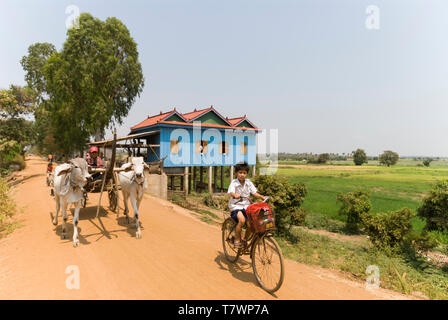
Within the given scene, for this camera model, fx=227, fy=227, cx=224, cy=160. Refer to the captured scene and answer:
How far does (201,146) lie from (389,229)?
14.9m

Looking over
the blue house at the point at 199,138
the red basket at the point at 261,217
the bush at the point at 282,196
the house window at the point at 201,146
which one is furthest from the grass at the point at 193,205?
the red basket at the point at 261,217

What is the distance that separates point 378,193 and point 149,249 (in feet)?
111

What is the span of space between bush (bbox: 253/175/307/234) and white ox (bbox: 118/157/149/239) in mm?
8247

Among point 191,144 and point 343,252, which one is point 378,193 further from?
point 191,144

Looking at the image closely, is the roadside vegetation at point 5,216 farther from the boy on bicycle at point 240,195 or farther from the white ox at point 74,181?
the boy on bicycle at point 240,195

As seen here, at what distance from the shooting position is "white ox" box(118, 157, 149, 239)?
6.02 meters

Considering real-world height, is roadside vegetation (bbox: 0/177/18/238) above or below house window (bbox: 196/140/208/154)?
below

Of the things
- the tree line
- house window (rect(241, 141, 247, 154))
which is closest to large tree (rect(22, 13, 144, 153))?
the tree line

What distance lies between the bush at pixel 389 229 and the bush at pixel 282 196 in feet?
12.7

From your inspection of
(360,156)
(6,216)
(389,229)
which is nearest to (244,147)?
(389,229)

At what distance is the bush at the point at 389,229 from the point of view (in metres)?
12.5

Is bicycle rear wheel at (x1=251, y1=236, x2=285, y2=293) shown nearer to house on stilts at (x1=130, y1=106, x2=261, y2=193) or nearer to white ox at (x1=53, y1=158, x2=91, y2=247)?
white ox at (x1=53, y1=158, x2=91, y2=247)

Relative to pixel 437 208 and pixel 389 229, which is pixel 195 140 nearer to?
pixel 389 229

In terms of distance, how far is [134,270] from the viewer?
4578mm
